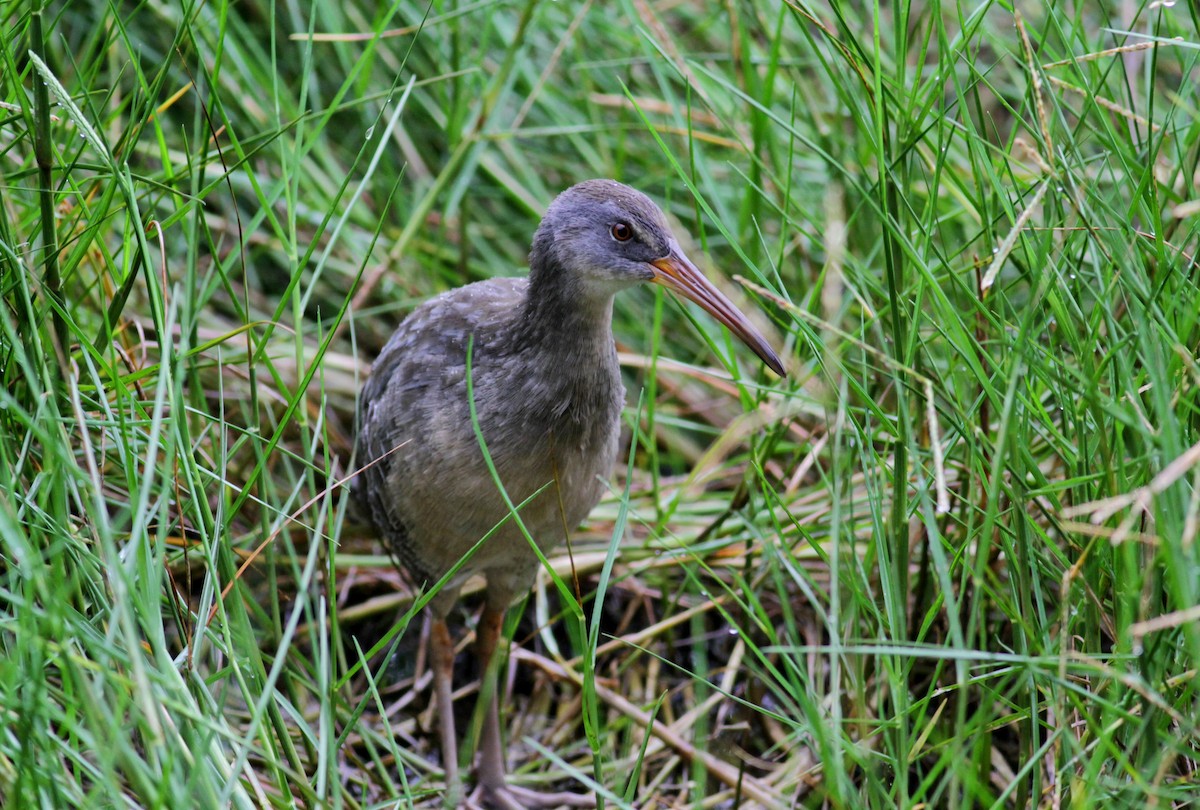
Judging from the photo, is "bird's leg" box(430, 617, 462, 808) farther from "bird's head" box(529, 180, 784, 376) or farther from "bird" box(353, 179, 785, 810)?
"bird's head" box(529, 180, 784, 376)

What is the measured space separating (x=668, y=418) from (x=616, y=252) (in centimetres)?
125

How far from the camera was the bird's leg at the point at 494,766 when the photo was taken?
12.3 ft

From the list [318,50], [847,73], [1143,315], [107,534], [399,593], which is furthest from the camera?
[318,50]

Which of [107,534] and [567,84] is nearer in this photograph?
[107,534]

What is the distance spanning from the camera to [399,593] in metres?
4.12

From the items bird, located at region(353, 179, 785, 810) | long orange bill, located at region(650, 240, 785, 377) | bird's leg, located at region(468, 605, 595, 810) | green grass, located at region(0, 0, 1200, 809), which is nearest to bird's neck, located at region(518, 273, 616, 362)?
bird, located at region(353, 179, 785, 810)

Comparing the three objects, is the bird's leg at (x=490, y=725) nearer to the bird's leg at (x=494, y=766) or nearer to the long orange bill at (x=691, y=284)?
the bird's leg at (x=494, y=766)

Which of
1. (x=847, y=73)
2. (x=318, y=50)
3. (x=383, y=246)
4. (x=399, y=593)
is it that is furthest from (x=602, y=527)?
(x=318, y=50)

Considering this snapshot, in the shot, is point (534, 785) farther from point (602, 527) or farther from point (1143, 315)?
point (1143, 315)

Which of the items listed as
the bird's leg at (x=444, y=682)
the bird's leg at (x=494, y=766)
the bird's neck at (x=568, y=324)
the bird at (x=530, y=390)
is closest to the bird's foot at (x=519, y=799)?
the bird's leg at (x=494, y=766)

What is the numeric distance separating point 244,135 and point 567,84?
1335 mm

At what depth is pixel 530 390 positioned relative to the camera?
305 cm

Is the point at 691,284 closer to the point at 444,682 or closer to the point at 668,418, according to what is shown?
the point at 668,418

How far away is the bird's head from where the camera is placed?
301cm
